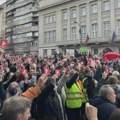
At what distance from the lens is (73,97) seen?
263 inches

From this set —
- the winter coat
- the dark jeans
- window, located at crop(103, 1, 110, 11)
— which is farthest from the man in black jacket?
window, located at crop(103, 1, 110, 11)

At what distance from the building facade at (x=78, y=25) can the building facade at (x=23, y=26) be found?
8212 mm

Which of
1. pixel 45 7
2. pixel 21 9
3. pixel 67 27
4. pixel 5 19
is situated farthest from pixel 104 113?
pixel 5 19

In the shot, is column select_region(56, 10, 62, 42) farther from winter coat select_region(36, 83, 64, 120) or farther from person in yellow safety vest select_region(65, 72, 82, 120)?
winter coat select_region(36, 83, 64, 120)

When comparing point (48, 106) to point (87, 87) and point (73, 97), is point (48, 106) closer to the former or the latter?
point (73, 97)

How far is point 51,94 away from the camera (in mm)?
5426

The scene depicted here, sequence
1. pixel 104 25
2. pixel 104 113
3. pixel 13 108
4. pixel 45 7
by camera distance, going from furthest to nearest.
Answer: pixel 45 7 < pixel 104 25 < pixel 104 113 < pixel 13 108

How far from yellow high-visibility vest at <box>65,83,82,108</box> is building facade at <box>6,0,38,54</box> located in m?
54.8

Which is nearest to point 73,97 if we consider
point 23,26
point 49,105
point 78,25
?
point 49,105

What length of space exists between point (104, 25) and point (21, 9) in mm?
31399

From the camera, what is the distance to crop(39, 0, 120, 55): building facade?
4247 cm

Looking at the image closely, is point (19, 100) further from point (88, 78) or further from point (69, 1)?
point (69, 1)

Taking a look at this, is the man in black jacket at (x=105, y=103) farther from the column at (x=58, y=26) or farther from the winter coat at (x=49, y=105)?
the column at (x=58, y=26)

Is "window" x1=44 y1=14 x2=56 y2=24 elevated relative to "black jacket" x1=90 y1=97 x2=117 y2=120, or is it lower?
elevated
